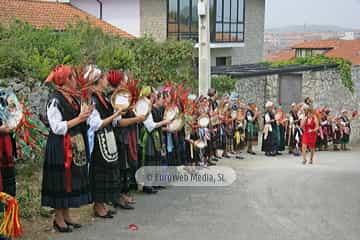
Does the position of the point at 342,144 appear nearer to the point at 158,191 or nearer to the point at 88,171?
the point at 158,191

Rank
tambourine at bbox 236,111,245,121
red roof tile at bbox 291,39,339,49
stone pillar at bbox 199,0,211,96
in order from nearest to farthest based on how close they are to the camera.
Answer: tambourine at bbox 236,111,245,121 < stone pillar at bbox 199,0,211,96 < red roof tile at bbox 291,39,339,49

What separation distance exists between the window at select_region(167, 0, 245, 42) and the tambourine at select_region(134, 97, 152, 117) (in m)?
22.2

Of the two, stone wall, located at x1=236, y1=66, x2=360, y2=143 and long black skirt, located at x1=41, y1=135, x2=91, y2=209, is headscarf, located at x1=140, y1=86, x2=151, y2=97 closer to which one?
long black skirt, located at x1=41, y1=135, x2=91, y2=209

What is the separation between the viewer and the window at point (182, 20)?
30406mm

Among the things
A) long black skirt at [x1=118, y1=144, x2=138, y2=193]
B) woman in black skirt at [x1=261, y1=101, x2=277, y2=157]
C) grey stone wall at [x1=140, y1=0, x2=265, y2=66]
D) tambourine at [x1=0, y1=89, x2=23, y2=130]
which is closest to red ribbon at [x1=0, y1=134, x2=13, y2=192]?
tambourine at [x1=0, y1=89, x2=23, y2=130]

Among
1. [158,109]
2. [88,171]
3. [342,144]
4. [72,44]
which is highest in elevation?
[72,44]

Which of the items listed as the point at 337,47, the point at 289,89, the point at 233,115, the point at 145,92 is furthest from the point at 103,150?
the point at 337,47

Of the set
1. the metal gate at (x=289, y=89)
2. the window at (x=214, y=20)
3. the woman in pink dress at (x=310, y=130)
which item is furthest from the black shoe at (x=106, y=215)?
the window at (x=214, y=20)

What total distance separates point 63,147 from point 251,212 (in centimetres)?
304

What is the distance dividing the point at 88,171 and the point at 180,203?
1.98 meters

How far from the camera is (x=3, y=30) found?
13.7m

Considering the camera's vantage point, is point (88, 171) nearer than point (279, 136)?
Yes

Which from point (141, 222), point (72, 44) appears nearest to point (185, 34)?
point (72, 44)

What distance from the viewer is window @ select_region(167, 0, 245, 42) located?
30422 millimetres
